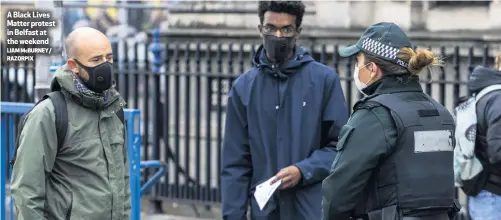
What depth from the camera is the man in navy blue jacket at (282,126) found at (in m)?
5.14

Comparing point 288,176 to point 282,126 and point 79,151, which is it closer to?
point 282,126

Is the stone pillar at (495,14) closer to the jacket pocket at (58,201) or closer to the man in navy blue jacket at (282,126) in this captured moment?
the man in navy blue jacket at (282,126)

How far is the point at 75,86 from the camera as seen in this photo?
4.68 meters

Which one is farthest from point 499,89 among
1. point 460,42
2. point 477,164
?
point 460,42

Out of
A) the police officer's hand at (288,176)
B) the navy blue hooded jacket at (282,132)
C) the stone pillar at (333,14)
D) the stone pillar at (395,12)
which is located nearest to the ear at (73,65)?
the navy blue hooded jacket at (282,132)

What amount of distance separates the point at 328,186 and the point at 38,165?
1354 millimetres

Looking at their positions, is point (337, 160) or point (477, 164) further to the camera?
point (477, 164)

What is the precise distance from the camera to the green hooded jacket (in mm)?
4469

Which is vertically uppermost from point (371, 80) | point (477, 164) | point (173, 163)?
point (371, 80)

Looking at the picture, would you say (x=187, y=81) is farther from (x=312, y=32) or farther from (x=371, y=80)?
(x=371, y=80)

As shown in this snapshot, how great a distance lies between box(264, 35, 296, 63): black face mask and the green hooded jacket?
96 cm

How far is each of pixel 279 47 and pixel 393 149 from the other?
57.7 inches

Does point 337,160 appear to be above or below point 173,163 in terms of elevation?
above

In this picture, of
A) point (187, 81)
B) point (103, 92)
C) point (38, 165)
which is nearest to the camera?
point (38, 165)
